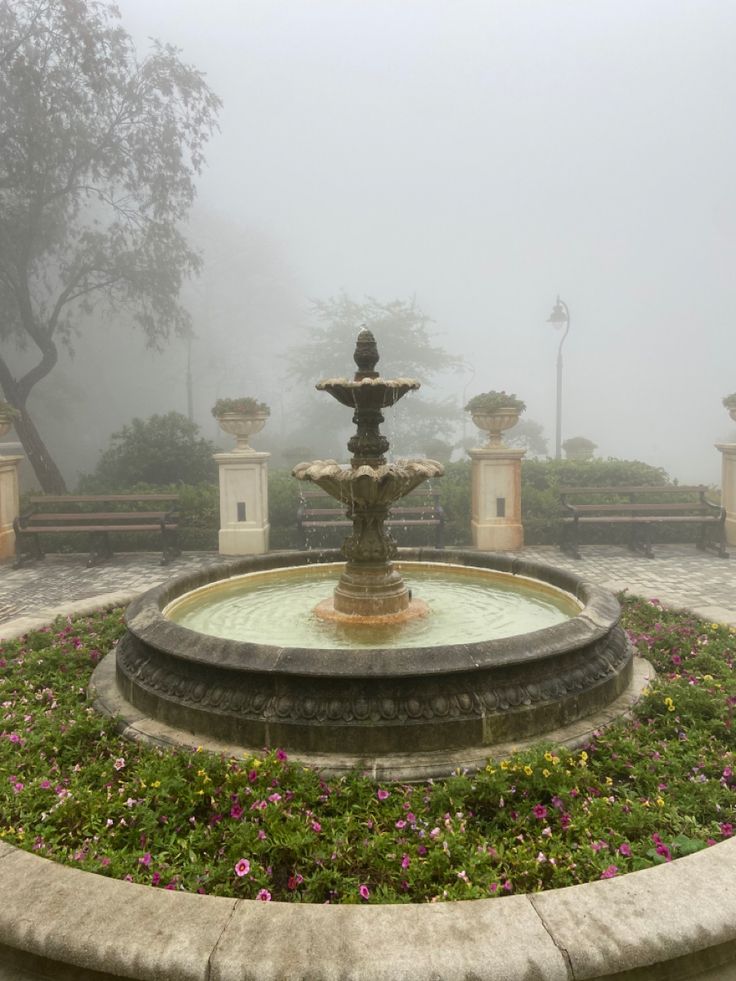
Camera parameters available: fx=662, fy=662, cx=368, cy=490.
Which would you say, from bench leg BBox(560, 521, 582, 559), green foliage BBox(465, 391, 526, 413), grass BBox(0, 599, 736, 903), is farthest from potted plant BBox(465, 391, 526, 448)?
grass BBox(0, 599, 736, 903)

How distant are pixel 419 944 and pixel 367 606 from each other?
3.29m

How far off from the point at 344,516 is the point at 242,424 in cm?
247

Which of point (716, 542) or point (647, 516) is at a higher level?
point (647, 516)

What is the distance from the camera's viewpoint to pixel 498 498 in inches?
472

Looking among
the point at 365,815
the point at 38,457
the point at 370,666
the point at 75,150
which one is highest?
the point at 75,150

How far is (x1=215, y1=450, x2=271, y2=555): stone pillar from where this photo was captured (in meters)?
11.7

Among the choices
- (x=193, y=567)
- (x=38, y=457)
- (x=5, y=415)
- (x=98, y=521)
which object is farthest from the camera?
(x=38, y=457)

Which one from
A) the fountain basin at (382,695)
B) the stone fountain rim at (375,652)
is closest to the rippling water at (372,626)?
the stone fountain rim at (375,652)

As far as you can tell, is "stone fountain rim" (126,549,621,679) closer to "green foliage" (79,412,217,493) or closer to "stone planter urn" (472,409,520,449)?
"stone planter urn" (472,409,520,449)

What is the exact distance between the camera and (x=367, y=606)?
5367mm

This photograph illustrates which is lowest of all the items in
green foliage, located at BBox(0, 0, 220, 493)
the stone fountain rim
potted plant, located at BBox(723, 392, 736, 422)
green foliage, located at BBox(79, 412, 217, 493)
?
the stone fountain rim

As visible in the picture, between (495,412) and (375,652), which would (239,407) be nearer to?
(495,412)

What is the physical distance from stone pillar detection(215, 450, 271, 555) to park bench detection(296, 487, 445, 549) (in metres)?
0.78

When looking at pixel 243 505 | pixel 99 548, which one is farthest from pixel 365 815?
pixel 99 548
